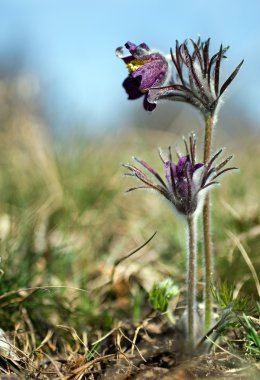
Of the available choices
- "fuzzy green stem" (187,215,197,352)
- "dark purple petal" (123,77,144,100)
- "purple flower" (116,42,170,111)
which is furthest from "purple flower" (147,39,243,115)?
"fuzzy green stem" (187,215,197,352)

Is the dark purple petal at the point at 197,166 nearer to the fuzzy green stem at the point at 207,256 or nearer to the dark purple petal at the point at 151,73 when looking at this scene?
the fuzzy green stem at the point at 207,256

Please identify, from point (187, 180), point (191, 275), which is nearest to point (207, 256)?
point (191, 275)

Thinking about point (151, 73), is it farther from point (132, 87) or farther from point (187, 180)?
point (187, 180)

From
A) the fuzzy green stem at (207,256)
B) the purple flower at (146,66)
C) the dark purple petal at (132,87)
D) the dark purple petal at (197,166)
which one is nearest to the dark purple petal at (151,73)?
the purple flower at (146,66)

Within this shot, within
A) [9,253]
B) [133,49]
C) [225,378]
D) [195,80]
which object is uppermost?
[133,49]

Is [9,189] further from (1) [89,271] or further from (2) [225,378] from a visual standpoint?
(2) [225,378]

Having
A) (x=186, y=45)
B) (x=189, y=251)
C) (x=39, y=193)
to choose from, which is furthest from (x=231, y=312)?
(x=39, y=193)

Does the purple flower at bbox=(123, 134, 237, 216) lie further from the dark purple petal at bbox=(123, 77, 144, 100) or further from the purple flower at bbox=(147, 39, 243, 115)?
the dark purple petal at bbox=(123, 77, 144, 100)
